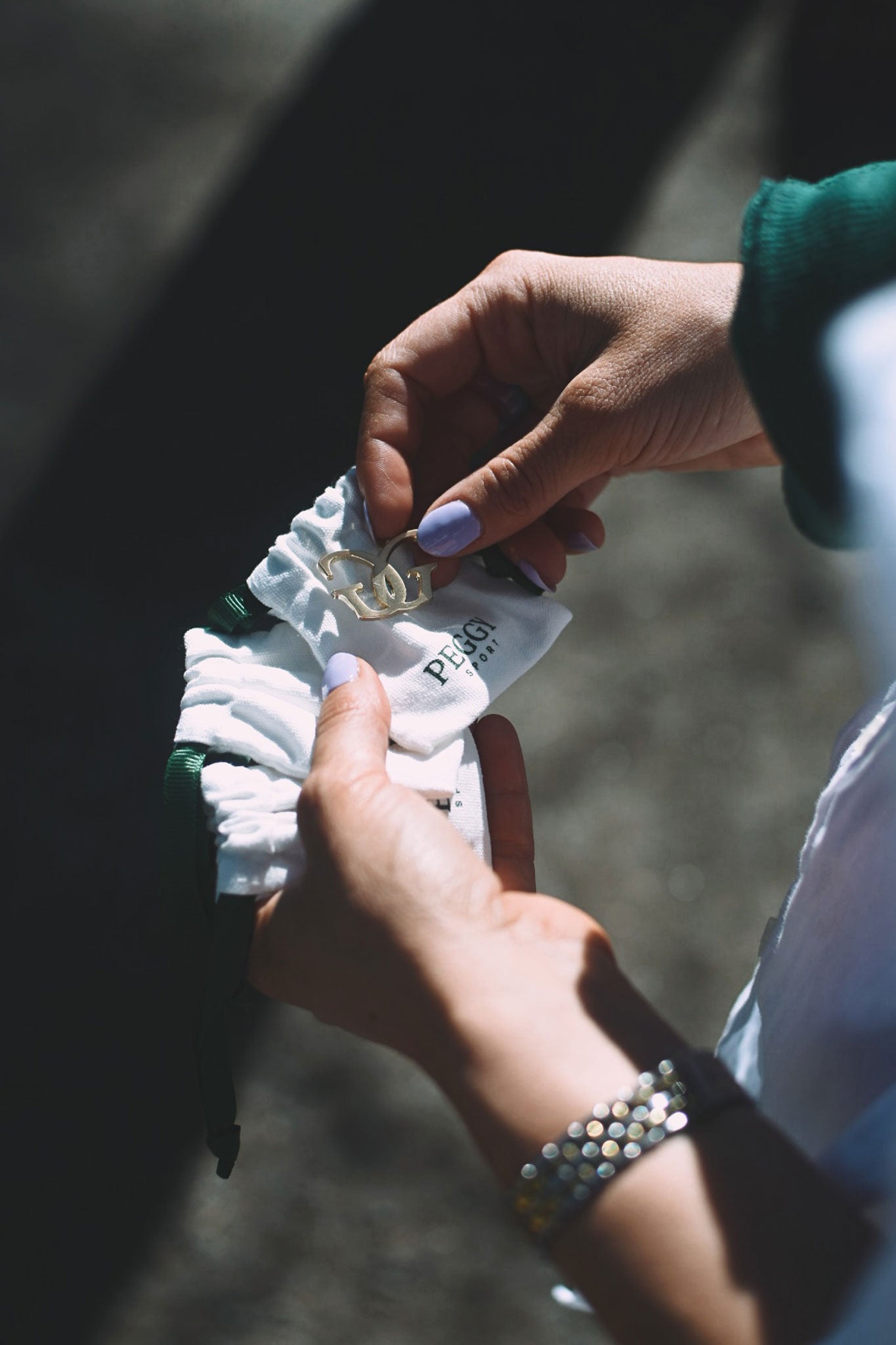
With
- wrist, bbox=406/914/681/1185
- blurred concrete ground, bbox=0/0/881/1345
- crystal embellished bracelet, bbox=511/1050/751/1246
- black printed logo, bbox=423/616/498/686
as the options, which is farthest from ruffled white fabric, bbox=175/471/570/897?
blurred concrete ground, bbox=0/0/881/1345

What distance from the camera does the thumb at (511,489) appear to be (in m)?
1.08

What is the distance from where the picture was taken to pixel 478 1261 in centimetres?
156

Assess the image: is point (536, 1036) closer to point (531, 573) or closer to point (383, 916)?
point (383, 916)

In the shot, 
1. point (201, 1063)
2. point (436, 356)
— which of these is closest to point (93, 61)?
point (436, 356)

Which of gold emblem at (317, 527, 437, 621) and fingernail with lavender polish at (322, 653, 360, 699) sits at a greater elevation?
gold emblem at (317, 527, 437, 621)

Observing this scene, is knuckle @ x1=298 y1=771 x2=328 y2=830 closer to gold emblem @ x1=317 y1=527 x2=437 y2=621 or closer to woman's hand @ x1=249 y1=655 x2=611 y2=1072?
woman's hand @ x1=249 y1=655 x2=611 y2=1072

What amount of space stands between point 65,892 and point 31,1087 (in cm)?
31

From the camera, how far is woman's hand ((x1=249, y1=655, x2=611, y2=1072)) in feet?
2.35

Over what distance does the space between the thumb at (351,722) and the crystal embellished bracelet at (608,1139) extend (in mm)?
344

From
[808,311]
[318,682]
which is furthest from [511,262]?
[808,311]

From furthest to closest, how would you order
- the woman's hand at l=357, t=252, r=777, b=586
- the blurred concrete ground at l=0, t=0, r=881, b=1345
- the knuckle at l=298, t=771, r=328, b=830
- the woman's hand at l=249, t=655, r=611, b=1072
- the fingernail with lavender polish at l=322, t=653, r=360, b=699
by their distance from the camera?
the blurred concrete ground at l=0, t=0, r=881, b=1345 → the woman's hand at l=357, t=252, r=777, b=586 → the fingernail with lavender polish at l=322, t=653, r=360, b=699 → the knuckle at l=298, t=771, r=328, b=830 → the woman's hand at l=249, t=655, r=611, b=1072

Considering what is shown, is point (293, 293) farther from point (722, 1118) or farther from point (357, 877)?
point (722, 1118)

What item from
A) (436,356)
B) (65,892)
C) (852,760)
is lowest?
(65,892)

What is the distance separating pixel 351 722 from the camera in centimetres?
93
